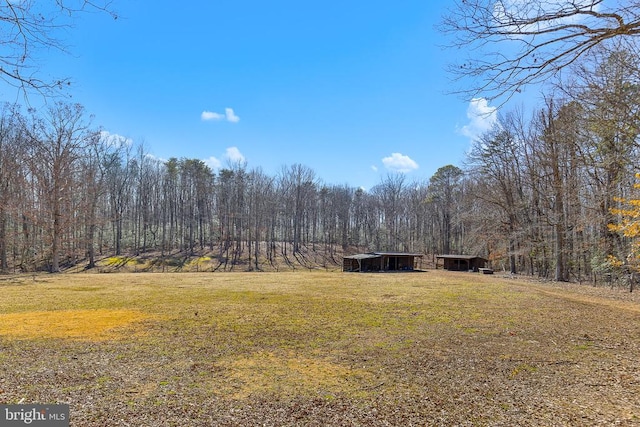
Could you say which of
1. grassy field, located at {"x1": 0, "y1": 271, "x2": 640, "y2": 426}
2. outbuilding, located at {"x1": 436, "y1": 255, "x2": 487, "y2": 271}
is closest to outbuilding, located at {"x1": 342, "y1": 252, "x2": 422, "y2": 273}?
outbuilding, located at {"x1": 436, "y1": 255, "x2": 487, "y2": 271}

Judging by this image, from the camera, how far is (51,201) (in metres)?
24.0

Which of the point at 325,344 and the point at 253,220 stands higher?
the point at 253,220

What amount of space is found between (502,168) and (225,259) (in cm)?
3048

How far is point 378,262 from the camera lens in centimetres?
3488

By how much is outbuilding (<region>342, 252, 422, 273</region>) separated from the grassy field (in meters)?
22.4

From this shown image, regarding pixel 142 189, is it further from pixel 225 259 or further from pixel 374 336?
pixel 374 336

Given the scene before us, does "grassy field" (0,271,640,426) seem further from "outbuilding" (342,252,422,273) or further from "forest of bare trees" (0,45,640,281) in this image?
"outbuilding" (342,252,422,273)

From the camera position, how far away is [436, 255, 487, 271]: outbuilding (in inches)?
1395

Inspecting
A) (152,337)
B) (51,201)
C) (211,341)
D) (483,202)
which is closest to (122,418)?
(211,341)

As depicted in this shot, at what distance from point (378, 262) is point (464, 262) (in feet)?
31.7

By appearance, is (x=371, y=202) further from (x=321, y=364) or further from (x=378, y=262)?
(x=321, y=364)

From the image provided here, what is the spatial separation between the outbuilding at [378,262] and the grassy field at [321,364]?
2240 centimetres

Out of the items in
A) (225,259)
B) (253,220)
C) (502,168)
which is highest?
(502,168)

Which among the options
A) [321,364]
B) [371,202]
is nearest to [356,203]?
[371,202]
